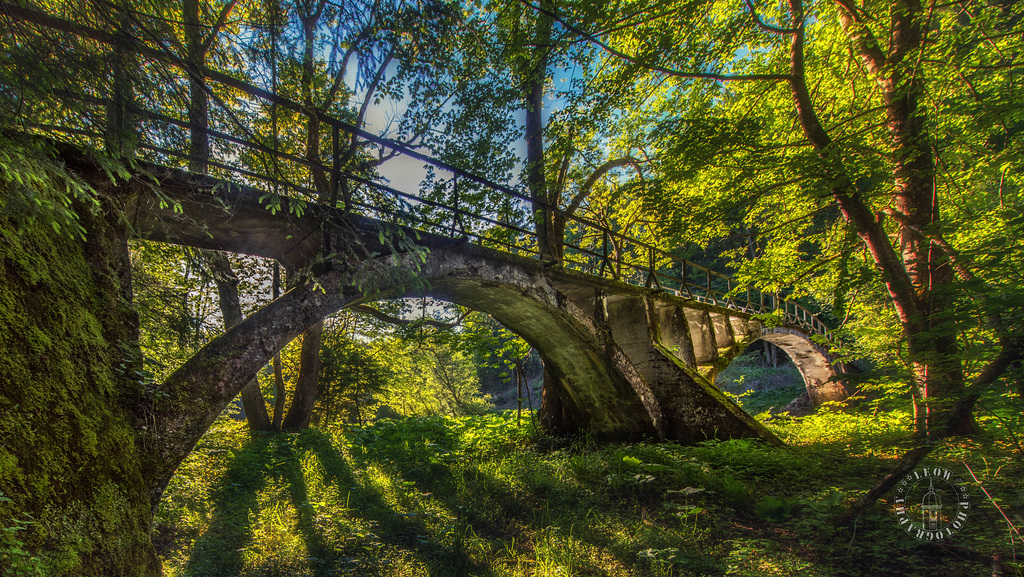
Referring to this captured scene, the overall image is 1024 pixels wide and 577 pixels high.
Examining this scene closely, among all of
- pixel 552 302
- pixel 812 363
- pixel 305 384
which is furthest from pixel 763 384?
pixel 305 384

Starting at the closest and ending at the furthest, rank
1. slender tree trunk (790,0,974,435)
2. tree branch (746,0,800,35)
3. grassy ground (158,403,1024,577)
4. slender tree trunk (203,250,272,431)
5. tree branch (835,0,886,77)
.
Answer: grassy ground (158,403,1024,577), slender tree trunk (790,0,974,435), tree branch (835,0,886,77), tree branch (746,0,800,35), slender tree trunk (203,250,272,431)

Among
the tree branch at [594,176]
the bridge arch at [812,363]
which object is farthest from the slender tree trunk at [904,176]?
the bridge arch at [812,363]

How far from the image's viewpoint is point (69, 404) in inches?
99.9

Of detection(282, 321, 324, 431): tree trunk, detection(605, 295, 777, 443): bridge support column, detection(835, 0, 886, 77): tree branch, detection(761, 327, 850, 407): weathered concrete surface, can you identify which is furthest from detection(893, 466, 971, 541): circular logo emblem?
detection(761, 327, 850, 407): weathered concrete surface

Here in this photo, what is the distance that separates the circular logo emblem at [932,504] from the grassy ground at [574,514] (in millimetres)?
92

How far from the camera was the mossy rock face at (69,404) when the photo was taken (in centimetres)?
217

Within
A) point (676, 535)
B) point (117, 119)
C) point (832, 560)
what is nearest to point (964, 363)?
point (832, 560)

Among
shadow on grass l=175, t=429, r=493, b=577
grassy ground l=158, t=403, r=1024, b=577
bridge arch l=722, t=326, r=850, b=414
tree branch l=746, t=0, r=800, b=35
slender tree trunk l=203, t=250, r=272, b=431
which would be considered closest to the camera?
grassy ground l=158, t=403, r=1024, b=577

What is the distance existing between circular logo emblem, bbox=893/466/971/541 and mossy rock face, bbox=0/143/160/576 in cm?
593

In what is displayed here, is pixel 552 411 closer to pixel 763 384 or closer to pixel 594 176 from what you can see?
pixel 594 176

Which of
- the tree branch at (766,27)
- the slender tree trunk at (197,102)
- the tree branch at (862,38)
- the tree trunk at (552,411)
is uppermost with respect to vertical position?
the tree branch at (766,27)

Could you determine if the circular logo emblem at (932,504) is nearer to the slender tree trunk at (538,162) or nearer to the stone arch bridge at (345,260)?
the stone arch bridge at (345,260)

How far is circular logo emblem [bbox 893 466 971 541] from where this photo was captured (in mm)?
3512

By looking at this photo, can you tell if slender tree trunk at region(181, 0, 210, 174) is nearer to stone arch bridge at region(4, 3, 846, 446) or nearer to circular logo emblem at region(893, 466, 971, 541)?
stone arch bridge at region(4, 3, 846, 446)
